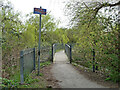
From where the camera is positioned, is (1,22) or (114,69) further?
(1,22)

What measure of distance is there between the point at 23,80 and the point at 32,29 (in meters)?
6.46

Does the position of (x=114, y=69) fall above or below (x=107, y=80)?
above

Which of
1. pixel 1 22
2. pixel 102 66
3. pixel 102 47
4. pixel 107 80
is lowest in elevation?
pixel 107 80

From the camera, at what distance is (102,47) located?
17.7 ft

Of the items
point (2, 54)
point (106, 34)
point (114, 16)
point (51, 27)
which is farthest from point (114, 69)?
point (51, 27)

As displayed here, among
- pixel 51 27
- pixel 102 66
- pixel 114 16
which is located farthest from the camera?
pixel 51 27

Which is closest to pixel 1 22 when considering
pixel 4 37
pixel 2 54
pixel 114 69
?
pixel 4 37

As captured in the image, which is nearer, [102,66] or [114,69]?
[114,69]

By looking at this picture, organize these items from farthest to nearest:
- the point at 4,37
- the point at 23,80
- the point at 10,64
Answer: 1. the point at 4,37
2. the point at 10,64
3. the point at 23,80

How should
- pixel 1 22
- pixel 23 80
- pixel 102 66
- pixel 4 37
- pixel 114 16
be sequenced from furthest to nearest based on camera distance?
pixel 1 22, pixel 4 37, pixel 102 66, pixel 23 80, pixel 114 16

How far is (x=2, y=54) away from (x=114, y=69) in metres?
5.80

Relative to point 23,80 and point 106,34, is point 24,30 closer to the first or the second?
point 23,80

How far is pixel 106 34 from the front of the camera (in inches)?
205

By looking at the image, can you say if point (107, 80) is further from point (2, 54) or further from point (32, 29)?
point (32, 29)
